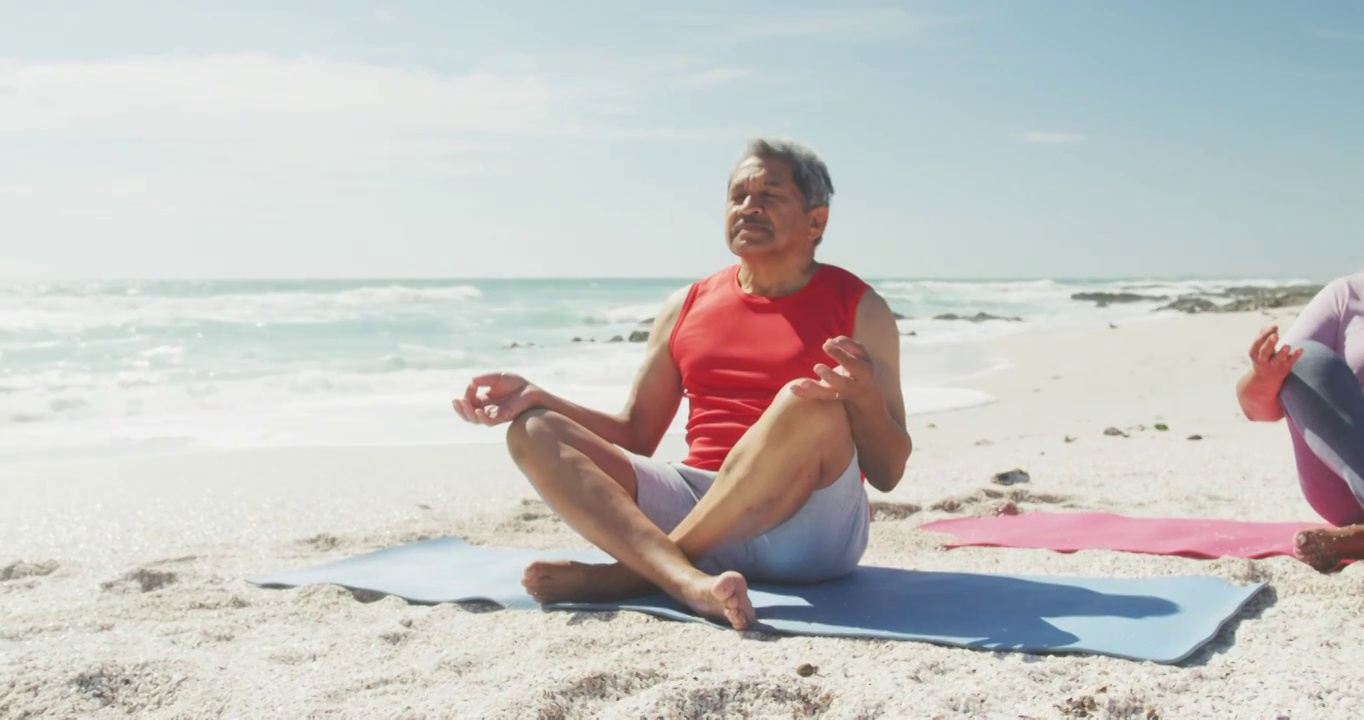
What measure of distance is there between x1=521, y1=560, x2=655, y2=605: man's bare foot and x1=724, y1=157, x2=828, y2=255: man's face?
1.00 metres

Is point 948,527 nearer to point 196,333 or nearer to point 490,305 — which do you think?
point 196,333

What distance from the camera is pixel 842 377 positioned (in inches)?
112

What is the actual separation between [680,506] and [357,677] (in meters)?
1.09

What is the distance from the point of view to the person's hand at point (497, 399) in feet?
10.8

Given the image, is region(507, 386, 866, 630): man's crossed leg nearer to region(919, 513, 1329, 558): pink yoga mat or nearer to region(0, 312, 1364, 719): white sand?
region(0, 312, 1364, 719): white sand

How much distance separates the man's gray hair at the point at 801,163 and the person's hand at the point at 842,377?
725mm

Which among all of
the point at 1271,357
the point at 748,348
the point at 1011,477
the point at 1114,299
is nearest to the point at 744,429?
the point at 748,348

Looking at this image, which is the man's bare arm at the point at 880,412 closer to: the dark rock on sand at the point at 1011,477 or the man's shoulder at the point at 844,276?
the man's shoulder at the point at 844,276

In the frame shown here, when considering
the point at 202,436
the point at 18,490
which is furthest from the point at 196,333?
the point at 18,490

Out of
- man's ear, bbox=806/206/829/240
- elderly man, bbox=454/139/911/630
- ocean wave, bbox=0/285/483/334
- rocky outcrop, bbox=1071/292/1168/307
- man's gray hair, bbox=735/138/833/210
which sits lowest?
rocky outcrop, bbox=1071/292/1168/307

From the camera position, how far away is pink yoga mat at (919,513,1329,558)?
3.79m

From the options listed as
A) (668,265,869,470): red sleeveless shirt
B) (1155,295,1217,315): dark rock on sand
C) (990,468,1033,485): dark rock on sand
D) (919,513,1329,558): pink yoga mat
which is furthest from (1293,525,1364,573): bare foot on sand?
(1155,295,1217,315): dark rock on sand

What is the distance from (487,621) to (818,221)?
151 cm

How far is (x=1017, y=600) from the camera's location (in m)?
3.13
